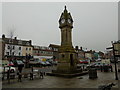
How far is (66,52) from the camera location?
13.2 metres

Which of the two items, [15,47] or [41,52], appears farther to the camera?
[41,52]

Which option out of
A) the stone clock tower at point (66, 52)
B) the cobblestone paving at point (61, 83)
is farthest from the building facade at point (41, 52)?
the cobblestone paving at point (61, 83)

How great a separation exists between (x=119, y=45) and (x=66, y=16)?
25.8 metres

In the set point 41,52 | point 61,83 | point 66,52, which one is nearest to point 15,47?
point 41,52

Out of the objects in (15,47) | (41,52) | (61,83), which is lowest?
(61,83)

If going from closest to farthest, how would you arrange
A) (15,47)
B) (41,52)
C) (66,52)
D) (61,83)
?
(61,83), (66,52), (15,47), (41,52)

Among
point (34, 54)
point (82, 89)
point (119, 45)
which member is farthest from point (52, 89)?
point (34, 54)

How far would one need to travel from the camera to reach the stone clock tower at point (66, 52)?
42.1 ft

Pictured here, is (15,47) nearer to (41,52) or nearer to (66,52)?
(41,52)

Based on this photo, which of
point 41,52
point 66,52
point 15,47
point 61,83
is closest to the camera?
point 61,83

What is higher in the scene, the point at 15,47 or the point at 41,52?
the point at 15,47

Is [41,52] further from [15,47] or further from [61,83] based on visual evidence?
[61,83]

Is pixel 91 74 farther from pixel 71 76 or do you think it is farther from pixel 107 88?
pixel 107 88

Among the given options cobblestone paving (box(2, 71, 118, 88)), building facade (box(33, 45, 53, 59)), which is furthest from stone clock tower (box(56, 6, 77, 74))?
building facade (box(33, 45, 53, 59))
